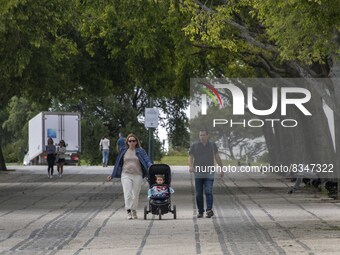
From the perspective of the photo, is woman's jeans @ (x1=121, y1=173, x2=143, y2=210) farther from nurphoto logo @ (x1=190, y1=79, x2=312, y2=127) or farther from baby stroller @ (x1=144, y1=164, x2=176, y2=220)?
nurphoto logo @ (x1=190, y1=79, x2=312, y2=127)

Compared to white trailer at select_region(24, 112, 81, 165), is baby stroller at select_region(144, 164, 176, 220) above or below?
below

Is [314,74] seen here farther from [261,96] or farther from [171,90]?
[261,96]

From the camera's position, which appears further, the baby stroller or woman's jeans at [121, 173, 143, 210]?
woman's jeans at [121, 173, 143, 210]

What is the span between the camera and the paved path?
20.2m

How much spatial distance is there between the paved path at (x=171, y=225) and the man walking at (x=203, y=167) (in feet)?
1.30

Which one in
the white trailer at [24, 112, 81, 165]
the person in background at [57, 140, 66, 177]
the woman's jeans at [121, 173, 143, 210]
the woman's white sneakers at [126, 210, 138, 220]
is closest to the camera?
the woman's white sneakers at [126, 210, 138, 220]

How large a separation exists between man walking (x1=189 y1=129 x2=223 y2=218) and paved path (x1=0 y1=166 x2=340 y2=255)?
15.6 inches

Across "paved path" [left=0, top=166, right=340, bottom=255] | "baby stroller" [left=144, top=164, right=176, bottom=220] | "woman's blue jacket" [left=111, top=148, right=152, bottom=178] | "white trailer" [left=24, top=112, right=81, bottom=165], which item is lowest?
"paved path" [left=0, top=166, right=340, bottom=255]

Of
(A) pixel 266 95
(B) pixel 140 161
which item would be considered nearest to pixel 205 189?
(B) pixel 140 161

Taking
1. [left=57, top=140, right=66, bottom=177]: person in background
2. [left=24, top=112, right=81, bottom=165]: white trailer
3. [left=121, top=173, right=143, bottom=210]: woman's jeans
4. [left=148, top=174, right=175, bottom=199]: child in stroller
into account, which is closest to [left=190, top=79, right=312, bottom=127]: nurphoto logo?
[left=57, top=140, right=66, bottom=177]: person in background

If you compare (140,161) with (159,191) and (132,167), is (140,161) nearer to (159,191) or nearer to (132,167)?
(132,167)

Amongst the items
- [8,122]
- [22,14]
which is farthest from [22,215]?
[8,122]

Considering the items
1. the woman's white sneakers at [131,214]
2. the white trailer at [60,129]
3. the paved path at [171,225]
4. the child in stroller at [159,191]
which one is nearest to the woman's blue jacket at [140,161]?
the child in stroller at [159,191]

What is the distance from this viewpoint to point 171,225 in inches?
1009
